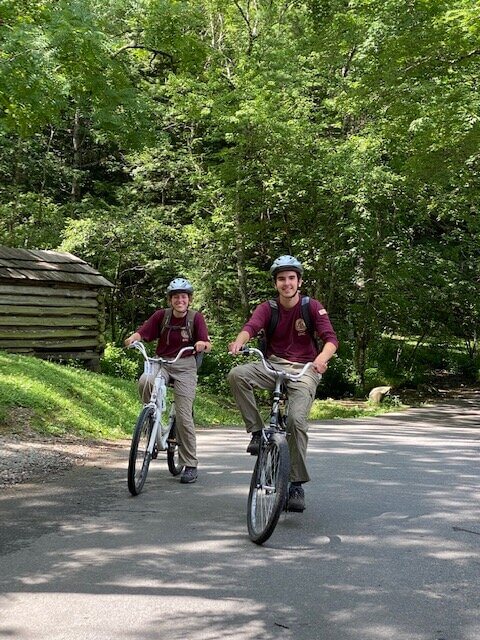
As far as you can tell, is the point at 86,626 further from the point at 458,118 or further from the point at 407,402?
the point at 407,402

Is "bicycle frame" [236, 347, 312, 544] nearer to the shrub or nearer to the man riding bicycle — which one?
the man riding bicycle

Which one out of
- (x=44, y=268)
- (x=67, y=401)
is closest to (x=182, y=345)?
(x=67, y=401)

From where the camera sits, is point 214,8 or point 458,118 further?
point 214,8

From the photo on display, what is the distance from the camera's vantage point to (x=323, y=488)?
7.67m

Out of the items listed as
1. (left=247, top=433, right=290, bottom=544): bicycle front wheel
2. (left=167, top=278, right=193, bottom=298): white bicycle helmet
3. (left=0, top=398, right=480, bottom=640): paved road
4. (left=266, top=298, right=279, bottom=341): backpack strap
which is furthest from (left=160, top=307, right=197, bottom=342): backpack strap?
(left=247, top=433, right=290, bottom=544): bicycle front wheel

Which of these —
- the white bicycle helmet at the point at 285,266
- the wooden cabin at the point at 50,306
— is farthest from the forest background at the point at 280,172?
the white bicycle helmet at the point at 285,266

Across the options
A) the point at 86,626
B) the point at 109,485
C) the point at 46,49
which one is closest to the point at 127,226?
the point at 46,49

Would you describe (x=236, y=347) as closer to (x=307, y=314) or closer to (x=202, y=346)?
(x=307, y=314)

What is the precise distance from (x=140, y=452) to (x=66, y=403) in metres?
5.85

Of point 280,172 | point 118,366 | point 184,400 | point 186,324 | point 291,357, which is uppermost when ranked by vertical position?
point 280,172

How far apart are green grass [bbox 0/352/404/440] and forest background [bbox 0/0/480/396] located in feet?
17.1

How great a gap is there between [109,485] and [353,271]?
59.9 ft

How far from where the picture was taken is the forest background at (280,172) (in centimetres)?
1694

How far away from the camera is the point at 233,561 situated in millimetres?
4938
